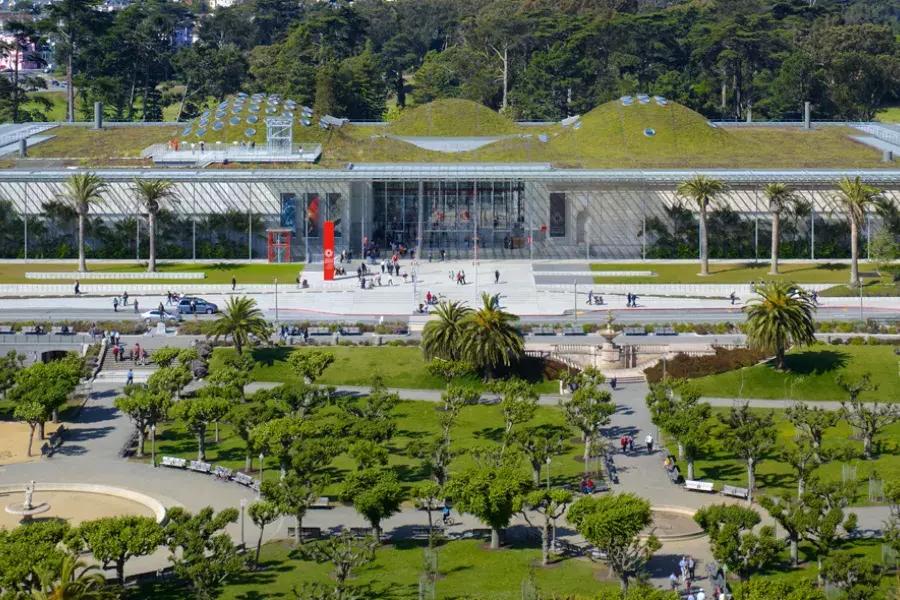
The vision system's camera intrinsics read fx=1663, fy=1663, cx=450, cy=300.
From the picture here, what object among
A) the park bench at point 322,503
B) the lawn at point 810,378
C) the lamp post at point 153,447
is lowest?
the park bench at point 322,503

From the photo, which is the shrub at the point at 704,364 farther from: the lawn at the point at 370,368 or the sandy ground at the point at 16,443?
the sandy ground at the point at 16,443

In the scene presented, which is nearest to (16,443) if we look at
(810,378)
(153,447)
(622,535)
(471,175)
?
(153,447)

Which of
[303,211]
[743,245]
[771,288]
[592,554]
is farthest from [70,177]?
[592,554]

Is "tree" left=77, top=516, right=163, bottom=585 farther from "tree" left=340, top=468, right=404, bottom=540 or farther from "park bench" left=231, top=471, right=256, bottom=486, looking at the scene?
"park bench" left=231, top=471, right=256, bottom=486

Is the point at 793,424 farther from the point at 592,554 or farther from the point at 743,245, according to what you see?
the point at 743,245

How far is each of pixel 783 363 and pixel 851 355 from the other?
4.26 meters

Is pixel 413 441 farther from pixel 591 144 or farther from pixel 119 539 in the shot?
pixel 591 144

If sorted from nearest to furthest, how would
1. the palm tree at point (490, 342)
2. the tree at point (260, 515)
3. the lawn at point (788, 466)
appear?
1. the tree at point (260, 515)
2. the lawn at point (788, 466)
3. the palm tree at point (490, 342)

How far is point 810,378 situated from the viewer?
289 feet

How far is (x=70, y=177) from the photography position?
423ft

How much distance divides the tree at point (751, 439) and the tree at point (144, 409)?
1009 inches

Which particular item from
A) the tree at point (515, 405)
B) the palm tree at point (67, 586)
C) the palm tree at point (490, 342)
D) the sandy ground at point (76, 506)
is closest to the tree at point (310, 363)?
the palm tree at point (490, 342)

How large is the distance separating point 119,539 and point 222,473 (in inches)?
655

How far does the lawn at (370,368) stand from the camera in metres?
89.4
